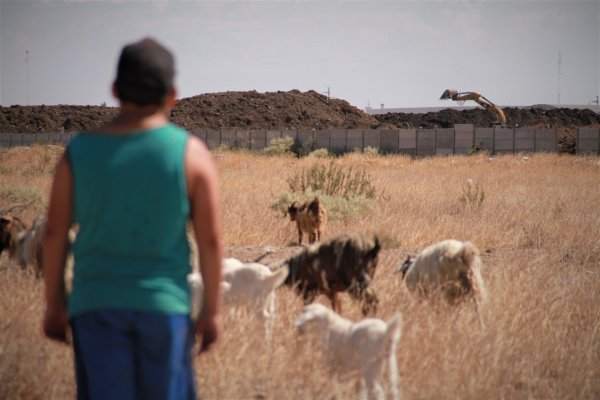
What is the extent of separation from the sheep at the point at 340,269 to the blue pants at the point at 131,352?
2649 mm

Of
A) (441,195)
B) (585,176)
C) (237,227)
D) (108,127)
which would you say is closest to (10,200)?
(237,227)

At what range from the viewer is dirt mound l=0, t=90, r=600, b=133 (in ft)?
200

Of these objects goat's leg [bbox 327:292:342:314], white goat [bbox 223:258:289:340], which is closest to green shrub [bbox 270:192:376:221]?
goat's leg [bbox 327:292:342:314]

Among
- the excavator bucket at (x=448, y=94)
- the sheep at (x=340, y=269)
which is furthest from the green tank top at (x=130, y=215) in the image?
the excavator bucket at (x=448, y=94)

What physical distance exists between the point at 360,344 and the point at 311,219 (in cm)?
575

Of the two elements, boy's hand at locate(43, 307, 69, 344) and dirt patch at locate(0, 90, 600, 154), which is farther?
dirt patch at locate(0, 90, 600, 154)

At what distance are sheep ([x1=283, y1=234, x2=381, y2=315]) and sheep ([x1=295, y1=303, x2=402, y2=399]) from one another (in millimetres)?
823

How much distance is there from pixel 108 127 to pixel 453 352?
11.0 ft

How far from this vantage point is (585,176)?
74.6 ft

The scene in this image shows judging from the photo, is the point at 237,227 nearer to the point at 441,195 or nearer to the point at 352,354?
the point at 352,354

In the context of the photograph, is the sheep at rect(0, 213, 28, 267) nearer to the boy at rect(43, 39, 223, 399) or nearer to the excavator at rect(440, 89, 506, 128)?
the boy at rect(43, 39, 223, 399)

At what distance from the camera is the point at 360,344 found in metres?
4.01

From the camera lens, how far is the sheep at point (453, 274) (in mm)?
5832

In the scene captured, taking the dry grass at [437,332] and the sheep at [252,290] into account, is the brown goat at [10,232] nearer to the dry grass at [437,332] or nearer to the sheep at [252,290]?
the dry grass at [437,332]
